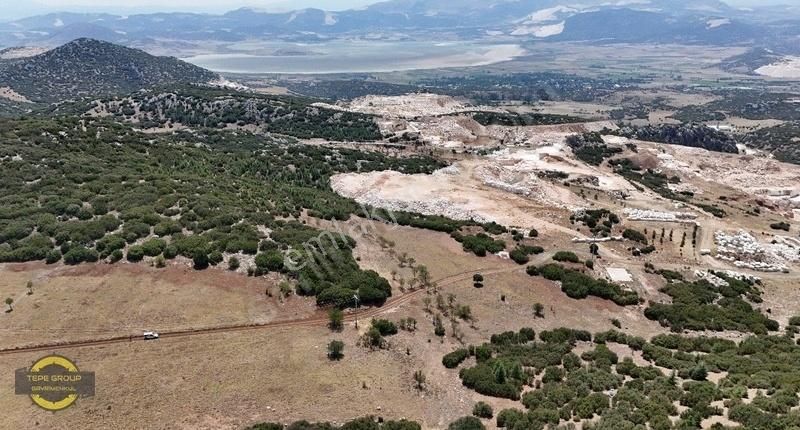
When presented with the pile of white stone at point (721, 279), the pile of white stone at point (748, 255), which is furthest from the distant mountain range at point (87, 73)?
the pile of white stone at point (748, 255)

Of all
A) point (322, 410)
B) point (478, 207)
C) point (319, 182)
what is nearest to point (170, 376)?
point (322, 410)

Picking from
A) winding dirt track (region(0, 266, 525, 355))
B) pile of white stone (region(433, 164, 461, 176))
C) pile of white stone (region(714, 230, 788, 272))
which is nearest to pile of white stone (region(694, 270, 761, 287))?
pile of white stone (region(714, 230, 788, 272))

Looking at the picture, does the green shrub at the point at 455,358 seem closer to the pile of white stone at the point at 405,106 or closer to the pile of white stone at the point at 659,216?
the pile of white stone at the point at 659,216

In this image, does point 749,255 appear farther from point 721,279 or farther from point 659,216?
point 659,216

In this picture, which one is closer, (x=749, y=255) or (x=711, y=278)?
(x=711, y=278)

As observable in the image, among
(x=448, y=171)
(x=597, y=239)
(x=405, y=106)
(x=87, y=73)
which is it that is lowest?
(x=597, y=239)

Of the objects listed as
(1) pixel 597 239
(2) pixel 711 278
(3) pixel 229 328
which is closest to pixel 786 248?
(2) pixel 711 278

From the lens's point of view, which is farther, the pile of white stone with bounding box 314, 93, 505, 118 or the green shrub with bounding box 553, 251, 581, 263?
the pile of white stone with bounding box 314, 93, 505, 118

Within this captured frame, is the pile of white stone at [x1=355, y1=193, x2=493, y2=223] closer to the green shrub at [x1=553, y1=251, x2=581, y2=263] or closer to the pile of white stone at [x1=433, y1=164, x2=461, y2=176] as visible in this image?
the green shrub at [x1=553, y1=251, x2=581, y2=263]
